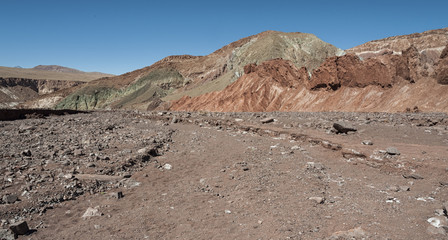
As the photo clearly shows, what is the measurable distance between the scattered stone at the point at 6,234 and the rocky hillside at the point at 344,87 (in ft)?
91.9

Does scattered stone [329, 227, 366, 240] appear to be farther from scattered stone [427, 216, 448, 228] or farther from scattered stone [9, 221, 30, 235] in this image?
scattered stone [9, 221, 30, 235]

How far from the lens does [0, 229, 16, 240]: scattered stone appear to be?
5.38 m

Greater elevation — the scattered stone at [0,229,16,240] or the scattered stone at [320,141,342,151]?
the scattered stone at [0,229,16,240]

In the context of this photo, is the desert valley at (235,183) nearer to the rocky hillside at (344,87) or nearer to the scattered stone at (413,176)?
Result: the scattered stone at (413,176)

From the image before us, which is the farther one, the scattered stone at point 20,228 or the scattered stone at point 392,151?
the scattered stone at point 392,151

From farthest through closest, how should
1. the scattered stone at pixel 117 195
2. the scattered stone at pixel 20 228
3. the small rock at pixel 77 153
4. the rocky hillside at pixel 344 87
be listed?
1. the rocky hillside at pixel 344 87
2. the small rock at pixel 77 153
3. the scattered stone at pixel 117 195
4. the scattered stone at pixel 20 228

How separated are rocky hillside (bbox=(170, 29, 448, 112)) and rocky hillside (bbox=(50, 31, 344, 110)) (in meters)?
5.19

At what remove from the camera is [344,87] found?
3347 centimetres

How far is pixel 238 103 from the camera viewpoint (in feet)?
133

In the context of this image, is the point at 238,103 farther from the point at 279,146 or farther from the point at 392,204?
the point at 392,204

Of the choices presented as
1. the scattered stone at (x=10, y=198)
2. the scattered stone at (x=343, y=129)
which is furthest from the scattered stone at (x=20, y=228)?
the scattered stone at (x=343, y=129)

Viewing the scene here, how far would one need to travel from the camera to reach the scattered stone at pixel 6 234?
5.38 metres

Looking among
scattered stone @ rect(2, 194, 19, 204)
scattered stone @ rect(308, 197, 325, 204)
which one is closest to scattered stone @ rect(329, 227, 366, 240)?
scattered stone @ rect(308, 197, 325, 204)

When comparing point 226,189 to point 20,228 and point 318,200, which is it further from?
point 20,228
